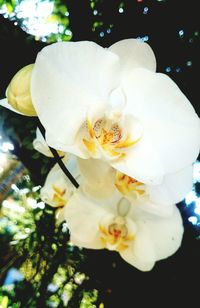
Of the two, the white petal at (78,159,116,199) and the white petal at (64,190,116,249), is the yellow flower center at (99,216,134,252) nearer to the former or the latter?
the white petal at (64,190,116,249)

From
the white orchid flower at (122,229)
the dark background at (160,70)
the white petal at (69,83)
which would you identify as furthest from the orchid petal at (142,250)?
the dark background at (160,70)

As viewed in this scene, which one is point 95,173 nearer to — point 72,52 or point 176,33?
point 72,52

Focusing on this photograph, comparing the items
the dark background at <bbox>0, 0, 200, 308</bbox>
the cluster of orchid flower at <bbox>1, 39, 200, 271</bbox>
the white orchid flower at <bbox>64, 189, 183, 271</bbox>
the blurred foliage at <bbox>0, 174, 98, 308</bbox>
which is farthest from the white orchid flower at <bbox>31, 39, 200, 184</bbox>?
the blurred foliage at <bbox>0, 174, 98, 308</bbox>

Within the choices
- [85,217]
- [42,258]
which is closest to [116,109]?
[85,217]

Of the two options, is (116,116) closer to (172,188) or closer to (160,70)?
(172,188)

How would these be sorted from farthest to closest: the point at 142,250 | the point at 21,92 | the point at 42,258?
1. the point at 42,258
2. the point at 142,250
3. the point at 21,92

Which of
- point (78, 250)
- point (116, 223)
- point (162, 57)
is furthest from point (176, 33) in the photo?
point (78, 250)

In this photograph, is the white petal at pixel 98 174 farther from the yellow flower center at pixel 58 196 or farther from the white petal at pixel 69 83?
the yellow flower center at pixel 58 196
